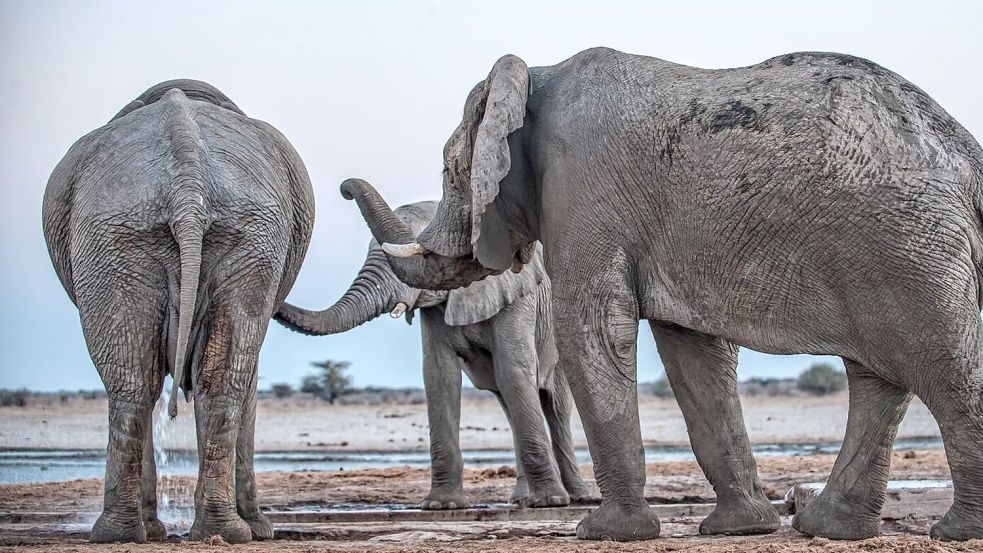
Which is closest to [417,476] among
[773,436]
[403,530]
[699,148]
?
[403,530]

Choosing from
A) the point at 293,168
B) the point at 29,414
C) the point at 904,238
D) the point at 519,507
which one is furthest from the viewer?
the point at 29,414

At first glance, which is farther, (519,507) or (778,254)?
(519,507)

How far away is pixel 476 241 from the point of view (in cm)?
840

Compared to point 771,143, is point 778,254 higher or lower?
lower

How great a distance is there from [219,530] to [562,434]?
18.4 ft

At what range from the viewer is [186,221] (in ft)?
25.8

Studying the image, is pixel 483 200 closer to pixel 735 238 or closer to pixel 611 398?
pixel 611 398

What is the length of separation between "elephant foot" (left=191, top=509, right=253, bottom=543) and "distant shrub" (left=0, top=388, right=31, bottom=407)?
1708 centimetres

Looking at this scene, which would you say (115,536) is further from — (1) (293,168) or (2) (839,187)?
(2) (839,187)

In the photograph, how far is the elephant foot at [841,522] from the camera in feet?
25.1

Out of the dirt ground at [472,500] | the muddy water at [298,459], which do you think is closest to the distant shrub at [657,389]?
the muddy water at [298,459]

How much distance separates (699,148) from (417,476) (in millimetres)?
9224

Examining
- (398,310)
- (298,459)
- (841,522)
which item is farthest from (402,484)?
(841,522)

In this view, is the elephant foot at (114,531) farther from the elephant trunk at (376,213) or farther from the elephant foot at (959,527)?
the elephant foot at (959,527)
